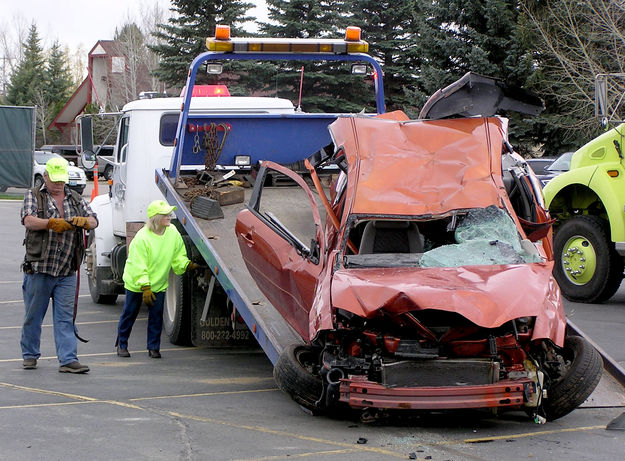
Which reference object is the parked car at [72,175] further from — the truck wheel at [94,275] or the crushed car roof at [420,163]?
the crushed car roof at [420,163]

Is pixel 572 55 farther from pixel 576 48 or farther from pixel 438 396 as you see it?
pixel 438 396

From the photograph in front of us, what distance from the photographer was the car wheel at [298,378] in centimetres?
671

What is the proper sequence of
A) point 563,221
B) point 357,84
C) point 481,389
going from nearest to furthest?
1. point 481,389
2. point 563,221
3. point 357,84

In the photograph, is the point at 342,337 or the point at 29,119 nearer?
the point at 342,337

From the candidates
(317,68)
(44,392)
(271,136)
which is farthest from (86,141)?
(317,68)

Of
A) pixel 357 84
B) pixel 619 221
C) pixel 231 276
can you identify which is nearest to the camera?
pixel 231 276

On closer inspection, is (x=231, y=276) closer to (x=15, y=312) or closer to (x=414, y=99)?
(x=15, y=312)

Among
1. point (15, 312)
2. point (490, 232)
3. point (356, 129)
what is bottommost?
point (15, 312)

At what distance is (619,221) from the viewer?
40.6ft

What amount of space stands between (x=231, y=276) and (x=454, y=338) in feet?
8.59

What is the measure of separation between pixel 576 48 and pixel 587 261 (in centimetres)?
1704

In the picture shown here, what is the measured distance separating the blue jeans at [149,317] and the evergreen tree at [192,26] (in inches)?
1114

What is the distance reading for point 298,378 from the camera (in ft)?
22.0

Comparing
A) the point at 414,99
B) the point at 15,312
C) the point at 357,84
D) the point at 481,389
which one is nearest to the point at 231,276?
the point at 481,389
